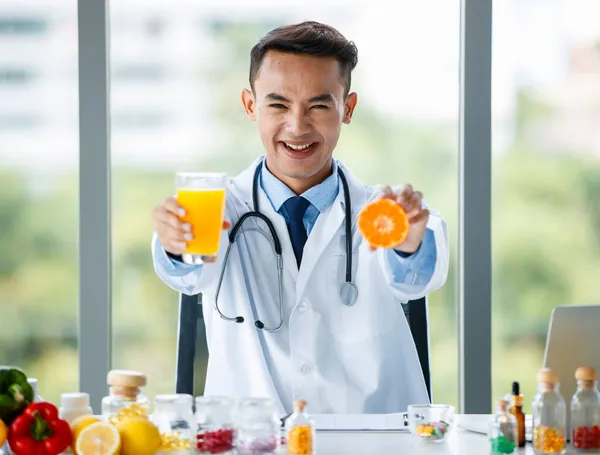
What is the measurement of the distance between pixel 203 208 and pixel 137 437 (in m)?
0.56

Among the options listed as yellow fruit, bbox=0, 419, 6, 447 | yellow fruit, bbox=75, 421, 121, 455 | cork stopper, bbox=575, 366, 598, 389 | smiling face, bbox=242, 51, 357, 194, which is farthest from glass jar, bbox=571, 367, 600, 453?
yellow fruit, bbox=0, 419, 6, 447

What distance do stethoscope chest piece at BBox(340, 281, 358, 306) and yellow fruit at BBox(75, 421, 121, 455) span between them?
1.05 meters

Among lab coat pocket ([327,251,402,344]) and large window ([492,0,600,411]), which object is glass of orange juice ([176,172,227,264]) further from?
large window ([492,0,600,411])

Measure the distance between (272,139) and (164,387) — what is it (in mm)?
1386

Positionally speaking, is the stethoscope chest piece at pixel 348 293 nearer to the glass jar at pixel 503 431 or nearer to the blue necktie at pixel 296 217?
the blue necktie at pixel 296 217

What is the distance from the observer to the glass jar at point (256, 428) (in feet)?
6.54

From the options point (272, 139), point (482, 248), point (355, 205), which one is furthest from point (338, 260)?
point (482, 248)

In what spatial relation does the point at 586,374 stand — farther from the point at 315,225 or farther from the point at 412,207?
the point at 315,225

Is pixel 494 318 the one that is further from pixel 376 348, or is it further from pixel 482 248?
pixel 376 348

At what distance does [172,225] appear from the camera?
90.2 inches

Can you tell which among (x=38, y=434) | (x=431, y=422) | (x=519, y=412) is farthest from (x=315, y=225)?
(x=38, y=434)

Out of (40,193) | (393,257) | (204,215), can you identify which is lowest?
(393,257)

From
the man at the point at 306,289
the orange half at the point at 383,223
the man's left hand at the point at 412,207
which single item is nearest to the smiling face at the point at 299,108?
the man at the point at 306,289

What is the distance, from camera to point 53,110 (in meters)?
3.77
